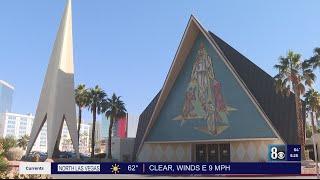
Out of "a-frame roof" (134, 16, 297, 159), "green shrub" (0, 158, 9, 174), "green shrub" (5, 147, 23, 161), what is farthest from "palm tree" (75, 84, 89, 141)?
"green shrub" (0, 158, 9, 174)

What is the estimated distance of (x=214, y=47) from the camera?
43.6 metres

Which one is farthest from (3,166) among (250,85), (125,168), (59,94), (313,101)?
(313,101)

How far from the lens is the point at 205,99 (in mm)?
44125

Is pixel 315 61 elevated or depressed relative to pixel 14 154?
elevated

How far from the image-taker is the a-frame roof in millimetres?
39906

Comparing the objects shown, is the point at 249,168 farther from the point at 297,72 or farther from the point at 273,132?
the point at 297,72

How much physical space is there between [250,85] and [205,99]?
5436 mm

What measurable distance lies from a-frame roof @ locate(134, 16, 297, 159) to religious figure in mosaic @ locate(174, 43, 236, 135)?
6.50 feet

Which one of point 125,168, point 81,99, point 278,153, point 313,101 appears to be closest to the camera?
point 125,168

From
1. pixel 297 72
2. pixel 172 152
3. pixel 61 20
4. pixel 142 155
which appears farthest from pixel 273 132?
pixel 61 20

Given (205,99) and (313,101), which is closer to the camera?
(205,99)

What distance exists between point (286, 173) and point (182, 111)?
18393 millimetres

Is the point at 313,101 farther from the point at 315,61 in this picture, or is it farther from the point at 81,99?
the point at 81,99

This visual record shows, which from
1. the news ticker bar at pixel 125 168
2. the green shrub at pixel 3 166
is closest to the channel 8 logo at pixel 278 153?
the news ticker bar at pixel 125 168
